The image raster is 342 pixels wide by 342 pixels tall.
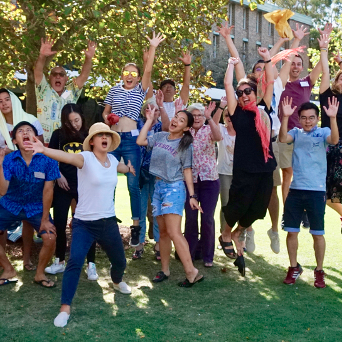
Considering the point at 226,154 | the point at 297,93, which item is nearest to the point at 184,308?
Result: the point at 226,154

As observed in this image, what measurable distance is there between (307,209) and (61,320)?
10.3ft

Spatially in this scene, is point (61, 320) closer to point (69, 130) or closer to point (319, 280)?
point (69, 130)

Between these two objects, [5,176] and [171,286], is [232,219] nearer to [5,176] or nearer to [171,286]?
[171,286]

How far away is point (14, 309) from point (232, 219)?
2.56 metres

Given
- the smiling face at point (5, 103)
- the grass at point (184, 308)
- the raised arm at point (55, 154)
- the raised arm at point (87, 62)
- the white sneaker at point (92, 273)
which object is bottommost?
the grass at point (184, 308)

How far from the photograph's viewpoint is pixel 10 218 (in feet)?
17.9

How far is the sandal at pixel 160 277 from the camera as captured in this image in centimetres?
583

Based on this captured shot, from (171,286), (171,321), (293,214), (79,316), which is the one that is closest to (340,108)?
(293,214)

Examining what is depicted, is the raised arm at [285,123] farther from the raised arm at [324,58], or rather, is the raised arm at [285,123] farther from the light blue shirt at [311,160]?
the raised arm at [324,58]

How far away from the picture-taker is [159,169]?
5730 millimetres

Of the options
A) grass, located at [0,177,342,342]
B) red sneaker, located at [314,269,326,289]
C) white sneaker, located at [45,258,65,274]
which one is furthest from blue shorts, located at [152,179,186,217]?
red sneaker, located at [314,269,326,289]

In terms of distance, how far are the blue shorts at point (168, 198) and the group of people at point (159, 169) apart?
1 cm

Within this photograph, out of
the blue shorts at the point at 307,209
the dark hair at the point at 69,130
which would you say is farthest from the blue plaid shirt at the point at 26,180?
the blue shorts at the point at 307,209

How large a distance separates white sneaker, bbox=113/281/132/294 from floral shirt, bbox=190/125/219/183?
5.49 ft
